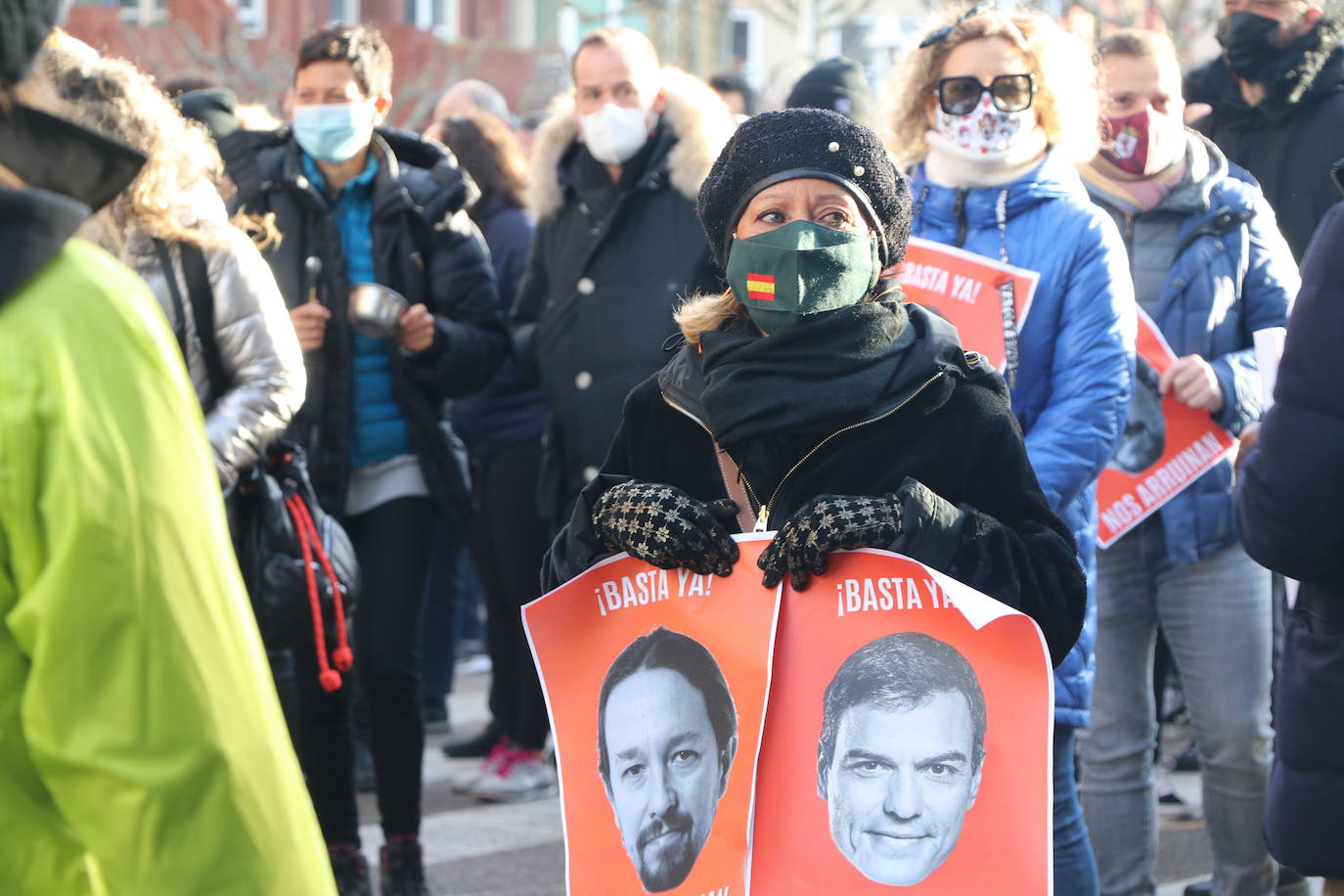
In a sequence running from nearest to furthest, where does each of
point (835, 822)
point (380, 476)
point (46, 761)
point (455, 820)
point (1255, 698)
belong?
point (46, 761)
point (835, 822)
point (1255, 698)
point (380, 476)
point (455, 820)

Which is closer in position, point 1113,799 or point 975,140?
point 975,140

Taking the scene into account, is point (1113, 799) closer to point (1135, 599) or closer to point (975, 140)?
point (1135, 599)

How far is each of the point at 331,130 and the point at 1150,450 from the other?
2.51 metres

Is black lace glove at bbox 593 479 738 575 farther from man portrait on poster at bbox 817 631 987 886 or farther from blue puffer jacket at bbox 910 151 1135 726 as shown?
blue puffer jacket at bbox 910 151 1135 726

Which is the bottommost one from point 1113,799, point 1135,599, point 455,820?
point 455,820

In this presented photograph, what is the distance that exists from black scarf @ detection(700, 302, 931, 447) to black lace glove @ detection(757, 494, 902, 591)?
6.7 inches

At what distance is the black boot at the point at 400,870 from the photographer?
5.07m

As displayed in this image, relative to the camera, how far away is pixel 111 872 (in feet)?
5.28

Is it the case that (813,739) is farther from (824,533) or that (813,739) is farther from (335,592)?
(335,592)

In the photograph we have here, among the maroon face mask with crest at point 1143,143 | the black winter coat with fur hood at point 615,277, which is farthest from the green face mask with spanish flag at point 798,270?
the black winter coat with fur hood at point 615,277

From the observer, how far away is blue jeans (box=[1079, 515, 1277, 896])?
4.53 m

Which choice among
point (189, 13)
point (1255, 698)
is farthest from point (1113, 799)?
point (189, 13)

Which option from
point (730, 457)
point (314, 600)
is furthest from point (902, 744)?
point (314, 600)

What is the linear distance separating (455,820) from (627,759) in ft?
11.6
